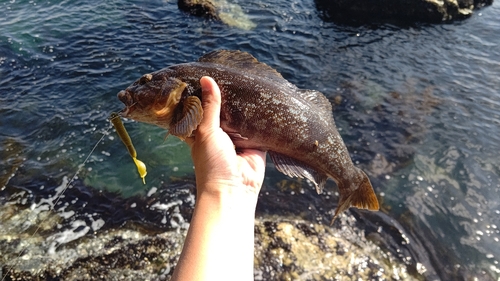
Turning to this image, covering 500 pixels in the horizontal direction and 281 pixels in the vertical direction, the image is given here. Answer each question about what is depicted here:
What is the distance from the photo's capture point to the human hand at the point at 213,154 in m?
3.62

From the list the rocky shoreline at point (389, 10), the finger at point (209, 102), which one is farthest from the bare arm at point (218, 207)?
the rocky shoreline at point (389, 10)

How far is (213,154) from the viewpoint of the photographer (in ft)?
12.2

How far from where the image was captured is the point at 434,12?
17.0 meters

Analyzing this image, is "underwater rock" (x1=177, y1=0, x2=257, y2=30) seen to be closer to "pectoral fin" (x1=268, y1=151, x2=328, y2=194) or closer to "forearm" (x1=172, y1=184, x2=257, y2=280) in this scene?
"pectoral fin" (x1=268, y1=151, x2=328, y2=194)

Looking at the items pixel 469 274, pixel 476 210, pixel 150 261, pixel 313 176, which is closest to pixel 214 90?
pixel 313 176

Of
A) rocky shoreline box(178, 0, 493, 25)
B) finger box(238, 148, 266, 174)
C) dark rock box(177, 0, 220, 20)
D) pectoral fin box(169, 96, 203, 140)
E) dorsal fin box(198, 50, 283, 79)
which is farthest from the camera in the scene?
rocky shoreline box(178, 0, 493, 25)

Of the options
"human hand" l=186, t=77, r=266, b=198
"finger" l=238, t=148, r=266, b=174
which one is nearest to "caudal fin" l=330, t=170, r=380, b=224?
"finger" l=238, t=148, r=266, b=174

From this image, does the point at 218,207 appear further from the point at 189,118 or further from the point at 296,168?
the point at 296,168

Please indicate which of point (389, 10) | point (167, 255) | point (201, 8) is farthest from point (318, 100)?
point (389, 10)

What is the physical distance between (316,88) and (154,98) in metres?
8.52

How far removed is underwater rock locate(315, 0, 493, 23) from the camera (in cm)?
1703

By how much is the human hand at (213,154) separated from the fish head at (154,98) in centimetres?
34

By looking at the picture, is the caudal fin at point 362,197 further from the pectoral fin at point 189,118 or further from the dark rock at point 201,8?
the dark rock at point 201,8

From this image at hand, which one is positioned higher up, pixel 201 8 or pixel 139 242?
pixel 201 8
